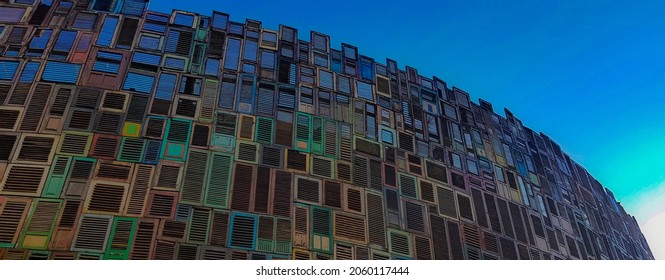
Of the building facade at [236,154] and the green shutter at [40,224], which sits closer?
the green shutter at [40,224]

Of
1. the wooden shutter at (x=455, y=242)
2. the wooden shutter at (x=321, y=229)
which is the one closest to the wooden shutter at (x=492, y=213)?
the wooden shutter at (x=455, y=242)

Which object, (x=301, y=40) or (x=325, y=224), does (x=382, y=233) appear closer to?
(x=325, y=224)

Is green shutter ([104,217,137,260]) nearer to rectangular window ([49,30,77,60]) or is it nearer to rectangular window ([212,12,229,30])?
rectangular window ([49,30,77,60])

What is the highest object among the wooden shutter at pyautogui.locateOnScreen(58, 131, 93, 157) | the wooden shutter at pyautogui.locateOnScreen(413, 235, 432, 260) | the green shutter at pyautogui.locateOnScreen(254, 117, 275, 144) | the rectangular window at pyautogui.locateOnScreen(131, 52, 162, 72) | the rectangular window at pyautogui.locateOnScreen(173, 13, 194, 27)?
the rectangular window at pyautogui.locateOnScreen(173, 13, 194, 27)

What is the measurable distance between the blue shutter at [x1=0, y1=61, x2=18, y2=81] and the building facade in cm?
7

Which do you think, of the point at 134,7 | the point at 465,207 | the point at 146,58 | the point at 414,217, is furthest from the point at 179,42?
the point at 465,207

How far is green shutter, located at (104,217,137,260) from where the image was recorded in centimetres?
1049

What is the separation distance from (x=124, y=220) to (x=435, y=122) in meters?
9.42

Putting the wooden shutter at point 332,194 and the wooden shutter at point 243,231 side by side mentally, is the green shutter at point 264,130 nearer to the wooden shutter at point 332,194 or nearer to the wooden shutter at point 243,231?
the wooden shutter at point 332,194

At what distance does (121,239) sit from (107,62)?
5.07 m

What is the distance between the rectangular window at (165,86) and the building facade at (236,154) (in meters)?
0.04

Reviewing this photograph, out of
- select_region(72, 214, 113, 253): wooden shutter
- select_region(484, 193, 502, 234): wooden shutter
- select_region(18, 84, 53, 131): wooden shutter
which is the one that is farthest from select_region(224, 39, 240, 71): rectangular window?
select_region(484, 193, 502, 234): wooden shutter

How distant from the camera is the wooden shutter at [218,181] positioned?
1188 centimetres
